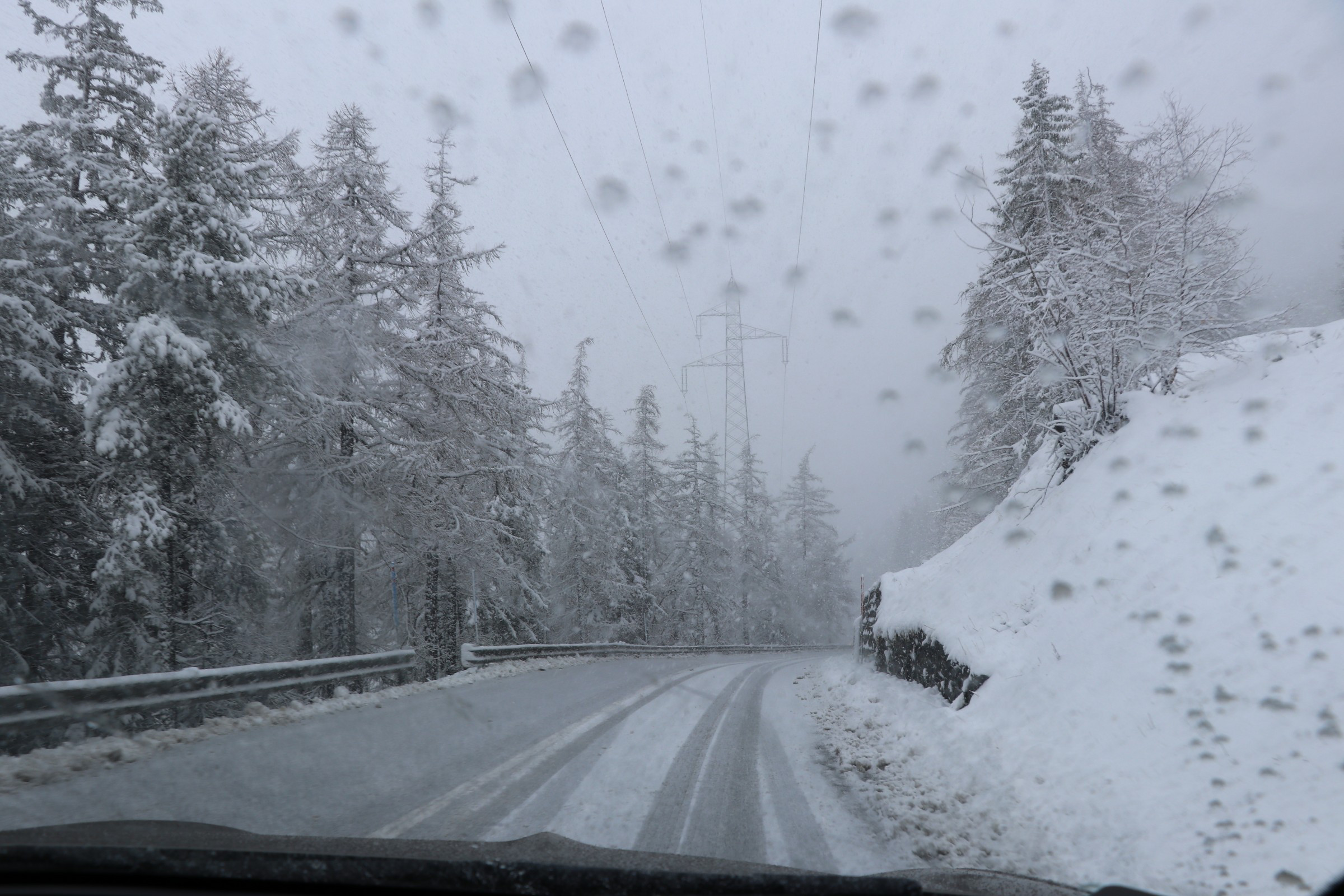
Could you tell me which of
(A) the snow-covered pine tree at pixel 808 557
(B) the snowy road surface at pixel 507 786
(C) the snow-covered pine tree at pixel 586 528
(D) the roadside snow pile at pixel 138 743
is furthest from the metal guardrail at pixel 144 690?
(A) the snow-covered pine tree at pixel 808 557

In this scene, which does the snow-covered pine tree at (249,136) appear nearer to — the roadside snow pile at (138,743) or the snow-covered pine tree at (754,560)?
the roadside snow pile at (138,743)

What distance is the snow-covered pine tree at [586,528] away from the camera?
30234 mm

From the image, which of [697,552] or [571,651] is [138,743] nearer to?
[571,651]

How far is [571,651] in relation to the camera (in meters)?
21.2

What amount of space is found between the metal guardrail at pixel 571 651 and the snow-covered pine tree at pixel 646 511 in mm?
4198

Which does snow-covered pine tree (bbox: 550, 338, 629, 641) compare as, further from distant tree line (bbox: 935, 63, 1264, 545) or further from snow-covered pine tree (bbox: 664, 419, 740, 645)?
distant tree line (bbox: 935, 63, 1264, 545)

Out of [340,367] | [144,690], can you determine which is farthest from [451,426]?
[144,690]

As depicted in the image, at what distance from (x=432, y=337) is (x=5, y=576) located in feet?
30.4

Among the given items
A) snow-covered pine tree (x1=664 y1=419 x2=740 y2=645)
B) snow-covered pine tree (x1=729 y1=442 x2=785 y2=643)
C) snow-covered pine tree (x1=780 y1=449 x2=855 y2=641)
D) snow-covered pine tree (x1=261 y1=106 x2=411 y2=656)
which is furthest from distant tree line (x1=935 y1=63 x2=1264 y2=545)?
snow-covered pine tree (x1=780 y1=449 x2=855 y2=641)

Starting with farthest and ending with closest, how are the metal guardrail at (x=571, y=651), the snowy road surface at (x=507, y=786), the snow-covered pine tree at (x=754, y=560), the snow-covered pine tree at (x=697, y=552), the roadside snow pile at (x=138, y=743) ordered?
the snow-covered pine tree at (x=754, y=560), the snow-covered pine tree at (x=697, y=552), the metal guardrail at (x=571, y=651), the roadside snow pile at (x=138, y=743), the snowy road surface at (x=507, y=786)

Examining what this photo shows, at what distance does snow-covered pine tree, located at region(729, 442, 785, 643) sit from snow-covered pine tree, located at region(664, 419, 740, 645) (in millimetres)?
2203

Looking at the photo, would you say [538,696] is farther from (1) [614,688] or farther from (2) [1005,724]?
(2) [1005,724]

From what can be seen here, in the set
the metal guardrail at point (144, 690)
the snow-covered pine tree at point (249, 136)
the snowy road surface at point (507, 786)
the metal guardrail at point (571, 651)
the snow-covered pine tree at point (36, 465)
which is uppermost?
the snow-covered pine tree at point (249, 136)

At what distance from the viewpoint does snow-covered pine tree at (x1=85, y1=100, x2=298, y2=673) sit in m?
10.6
